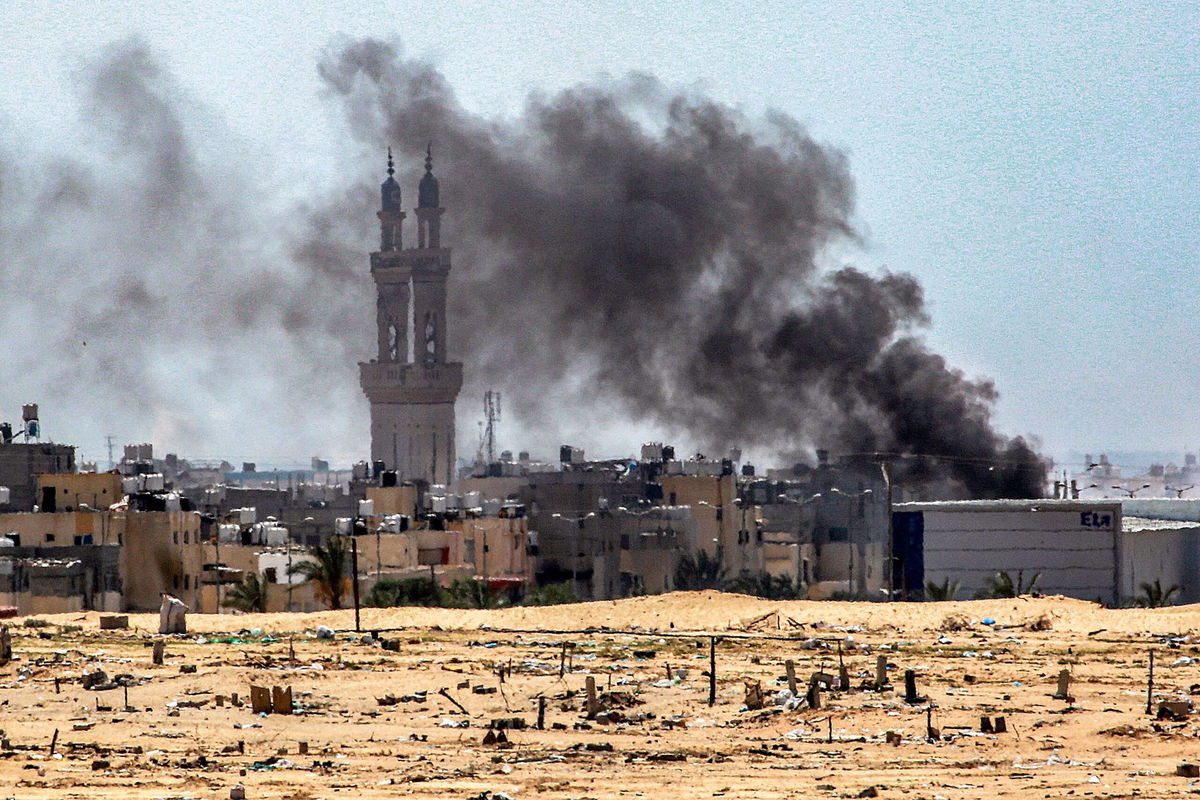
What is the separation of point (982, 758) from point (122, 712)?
10952 millimetres

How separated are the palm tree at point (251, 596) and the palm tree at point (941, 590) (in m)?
17.0

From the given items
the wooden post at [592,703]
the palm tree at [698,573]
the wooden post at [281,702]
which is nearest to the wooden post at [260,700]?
the wooden post at [281,702]

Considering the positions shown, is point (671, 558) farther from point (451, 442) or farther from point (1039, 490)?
point (451, 442)

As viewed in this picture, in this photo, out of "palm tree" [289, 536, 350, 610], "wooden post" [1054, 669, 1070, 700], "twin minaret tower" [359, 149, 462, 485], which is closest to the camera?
"wooden post" [1054, 669, 1070, 700]

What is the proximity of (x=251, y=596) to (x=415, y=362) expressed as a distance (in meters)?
67.1

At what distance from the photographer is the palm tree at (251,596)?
5119 centimetres

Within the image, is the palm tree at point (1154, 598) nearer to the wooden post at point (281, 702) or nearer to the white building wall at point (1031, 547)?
the white building wall at point (1031, 547)

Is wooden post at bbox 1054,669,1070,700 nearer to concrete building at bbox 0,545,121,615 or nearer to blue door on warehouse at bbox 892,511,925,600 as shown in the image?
concrete building at bbox 0,545,121,615

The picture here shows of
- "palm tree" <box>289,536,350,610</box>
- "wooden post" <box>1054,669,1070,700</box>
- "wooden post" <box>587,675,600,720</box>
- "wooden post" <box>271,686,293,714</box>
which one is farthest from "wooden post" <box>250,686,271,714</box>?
"palm tree" <box>289,536,350,610</box>

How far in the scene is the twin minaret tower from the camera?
11694cm

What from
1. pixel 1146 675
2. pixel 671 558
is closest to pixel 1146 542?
pixel 671 558

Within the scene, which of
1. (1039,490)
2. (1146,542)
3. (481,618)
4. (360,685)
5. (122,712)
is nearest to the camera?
(122,712)

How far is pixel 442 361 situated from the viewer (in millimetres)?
117625

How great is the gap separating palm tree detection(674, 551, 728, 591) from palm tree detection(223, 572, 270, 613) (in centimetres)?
1649
